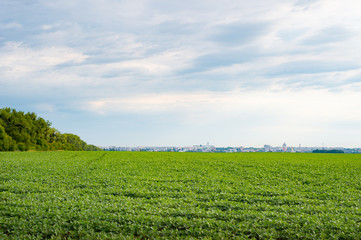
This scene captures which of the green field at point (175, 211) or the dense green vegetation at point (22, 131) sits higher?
the dense green vegetation at point (22, 131)

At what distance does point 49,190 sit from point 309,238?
14.3 meters

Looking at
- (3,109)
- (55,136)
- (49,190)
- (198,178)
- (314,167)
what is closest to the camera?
(49,190)

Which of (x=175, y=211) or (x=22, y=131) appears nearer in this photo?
(x=175, y=211)

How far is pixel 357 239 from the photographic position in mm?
9594

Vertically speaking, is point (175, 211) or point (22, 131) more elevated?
point (22, 131)

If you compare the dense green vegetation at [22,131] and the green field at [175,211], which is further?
the dense green vegetation at [22,131]

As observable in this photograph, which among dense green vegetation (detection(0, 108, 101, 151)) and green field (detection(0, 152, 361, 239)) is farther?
dense green vegetation (detection(0, 108, 101, 151))

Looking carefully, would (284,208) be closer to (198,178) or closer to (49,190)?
(198,178)

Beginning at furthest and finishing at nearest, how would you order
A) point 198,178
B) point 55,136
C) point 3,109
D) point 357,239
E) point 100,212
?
point 55,136, point 3,109, point 198,178, point 100,212, point 357,239

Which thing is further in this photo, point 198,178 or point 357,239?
point 198,178

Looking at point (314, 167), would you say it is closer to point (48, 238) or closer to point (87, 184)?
point (87, 184)

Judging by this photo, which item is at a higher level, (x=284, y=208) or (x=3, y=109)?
(x=3, y=109)

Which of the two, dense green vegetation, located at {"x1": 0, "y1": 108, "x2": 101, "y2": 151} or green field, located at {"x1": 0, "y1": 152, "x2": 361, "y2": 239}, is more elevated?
dense green vegetation, located at {"x1": 0, "y1": 108, "x2": 101, "y2": 151}

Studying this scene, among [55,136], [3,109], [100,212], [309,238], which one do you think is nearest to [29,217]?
[100,212]
